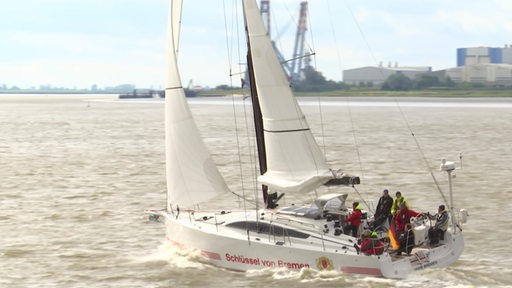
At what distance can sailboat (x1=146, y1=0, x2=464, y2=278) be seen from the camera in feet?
65.3

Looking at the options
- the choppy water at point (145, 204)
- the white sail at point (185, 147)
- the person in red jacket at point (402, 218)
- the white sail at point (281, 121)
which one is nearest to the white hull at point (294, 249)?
the choppy water at point (145, 204)

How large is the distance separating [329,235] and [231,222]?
2.86 metres

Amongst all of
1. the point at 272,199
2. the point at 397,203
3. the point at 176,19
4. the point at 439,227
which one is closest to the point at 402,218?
the point at 397,203

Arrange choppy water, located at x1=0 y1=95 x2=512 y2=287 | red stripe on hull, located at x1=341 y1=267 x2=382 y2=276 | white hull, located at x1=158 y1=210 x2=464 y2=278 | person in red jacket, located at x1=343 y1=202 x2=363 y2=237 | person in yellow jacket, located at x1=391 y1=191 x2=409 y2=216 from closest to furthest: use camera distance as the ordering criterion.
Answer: red stripe on hull, located at x1=341 y1=267 x2=382 y2=276, white hull, located at x1=158 y1=210 x2=464 y2=278, person in red jacket, located at x1=343 y1=202 x2=363 y2=237, person in yellow jacket, located at x1=391 y1=191 x2=409 y2=216, choppy water, located at x1=0 y1=95 x2=512 y2=287

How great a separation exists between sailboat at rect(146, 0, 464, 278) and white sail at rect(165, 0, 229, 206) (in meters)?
0.03

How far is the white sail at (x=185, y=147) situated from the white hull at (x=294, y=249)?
33.0 inches

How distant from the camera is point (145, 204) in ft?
108

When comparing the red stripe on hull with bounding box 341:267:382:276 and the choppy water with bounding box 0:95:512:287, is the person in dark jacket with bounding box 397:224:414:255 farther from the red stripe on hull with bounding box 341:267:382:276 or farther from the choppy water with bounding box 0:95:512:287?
the red stripe on hull with bounding box 341:267:382:276

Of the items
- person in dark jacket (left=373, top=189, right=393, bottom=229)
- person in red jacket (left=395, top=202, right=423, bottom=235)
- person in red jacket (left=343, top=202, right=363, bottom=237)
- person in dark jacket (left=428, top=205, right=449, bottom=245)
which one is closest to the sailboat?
person in dark jacket (left=428, top=205, right=449, bottom=245)

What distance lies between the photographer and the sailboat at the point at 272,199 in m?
19.9

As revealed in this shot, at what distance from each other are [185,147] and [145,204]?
1055 centimetres

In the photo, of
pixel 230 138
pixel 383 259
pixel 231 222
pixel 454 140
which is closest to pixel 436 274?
pixel 383 259

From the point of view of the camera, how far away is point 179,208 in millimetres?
23625

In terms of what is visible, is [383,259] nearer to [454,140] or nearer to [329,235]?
[329,235]
